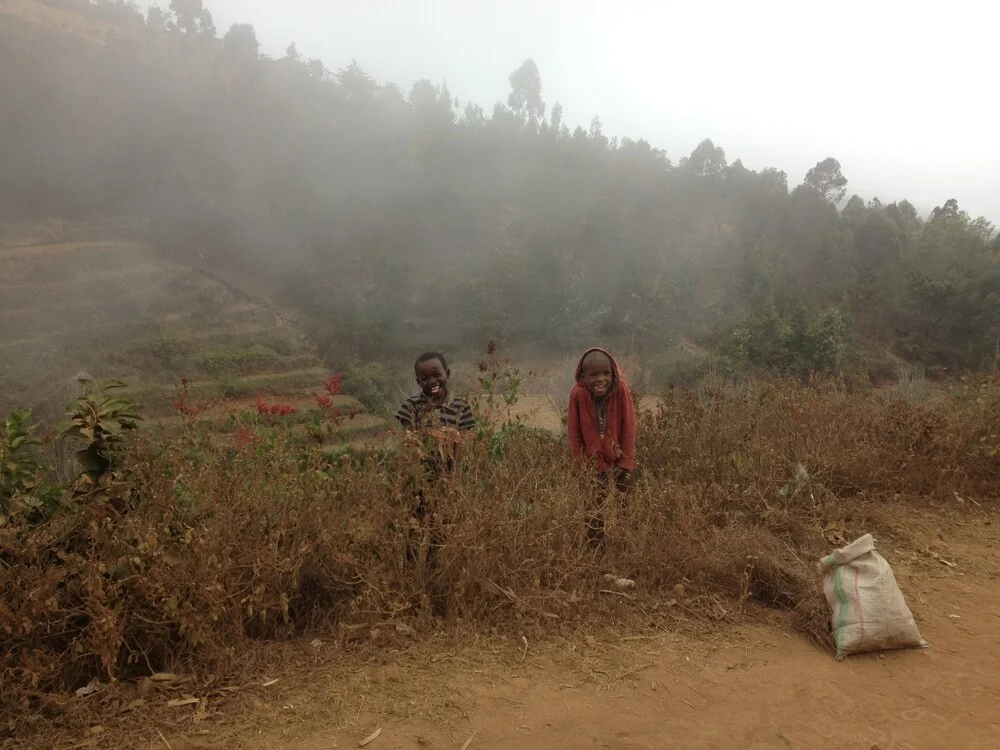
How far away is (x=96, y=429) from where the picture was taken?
2.63m

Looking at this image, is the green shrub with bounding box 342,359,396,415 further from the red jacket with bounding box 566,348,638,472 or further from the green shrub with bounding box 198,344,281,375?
the red jacket with bounding box 566,348,638,472

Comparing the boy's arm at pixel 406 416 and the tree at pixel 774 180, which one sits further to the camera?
the tree at pixel 774 180

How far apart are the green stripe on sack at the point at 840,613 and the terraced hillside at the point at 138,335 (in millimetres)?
11552

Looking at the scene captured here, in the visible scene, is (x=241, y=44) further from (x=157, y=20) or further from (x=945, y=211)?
(x=945, y=211)

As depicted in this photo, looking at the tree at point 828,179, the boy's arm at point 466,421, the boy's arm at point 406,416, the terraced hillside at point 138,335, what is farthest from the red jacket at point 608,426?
the tree at point 828,179

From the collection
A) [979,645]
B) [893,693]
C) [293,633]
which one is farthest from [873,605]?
[293,633]

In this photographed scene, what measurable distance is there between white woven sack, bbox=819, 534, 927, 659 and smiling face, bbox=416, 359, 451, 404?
2140mm

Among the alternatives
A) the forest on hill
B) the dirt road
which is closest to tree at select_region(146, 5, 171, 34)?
the forest on hill

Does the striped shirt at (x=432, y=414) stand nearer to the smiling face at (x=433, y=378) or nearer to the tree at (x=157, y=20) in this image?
the smiling face at (x=433, y=378)

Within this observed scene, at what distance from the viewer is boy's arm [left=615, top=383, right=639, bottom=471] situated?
3.52 meters

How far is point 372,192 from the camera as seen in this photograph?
1512 inches

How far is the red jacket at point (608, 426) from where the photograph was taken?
3.53 metres

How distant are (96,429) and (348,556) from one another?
1.25 meters

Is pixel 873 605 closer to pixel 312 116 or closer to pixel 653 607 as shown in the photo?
pixel 653 607
